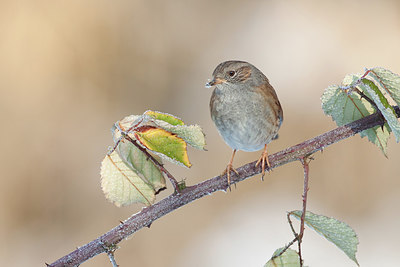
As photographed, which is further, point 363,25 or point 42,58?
point 363,25

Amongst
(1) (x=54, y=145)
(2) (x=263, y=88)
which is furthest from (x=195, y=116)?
(2) (x=263, y=88)

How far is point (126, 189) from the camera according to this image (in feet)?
5.36

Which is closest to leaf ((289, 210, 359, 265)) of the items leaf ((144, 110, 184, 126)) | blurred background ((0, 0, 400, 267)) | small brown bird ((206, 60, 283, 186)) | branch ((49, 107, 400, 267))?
branch ((49, 107, 400, 267))

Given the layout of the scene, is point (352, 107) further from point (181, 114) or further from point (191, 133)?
point (181, 114)

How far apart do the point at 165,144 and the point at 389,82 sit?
0.68 metres

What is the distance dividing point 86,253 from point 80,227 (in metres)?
Result: 4.28

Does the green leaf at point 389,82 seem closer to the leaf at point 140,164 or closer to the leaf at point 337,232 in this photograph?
the leaf at point 337,232

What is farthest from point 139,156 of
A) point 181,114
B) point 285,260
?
point 181,114

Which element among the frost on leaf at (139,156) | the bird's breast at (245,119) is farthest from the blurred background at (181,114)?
the frost on leaf at (139,156)

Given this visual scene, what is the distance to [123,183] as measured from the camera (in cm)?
165

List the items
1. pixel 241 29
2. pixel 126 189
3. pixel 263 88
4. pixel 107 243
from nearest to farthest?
pixel 107 243
pixel 126 189
pixel 263 88
pixel 241 29

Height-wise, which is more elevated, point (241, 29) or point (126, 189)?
point (241, 29)

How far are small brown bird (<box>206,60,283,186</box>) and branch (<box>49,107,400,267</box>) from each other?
114 centimetres

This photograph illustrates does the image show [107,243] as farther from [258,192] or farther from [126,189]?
[258,192]
